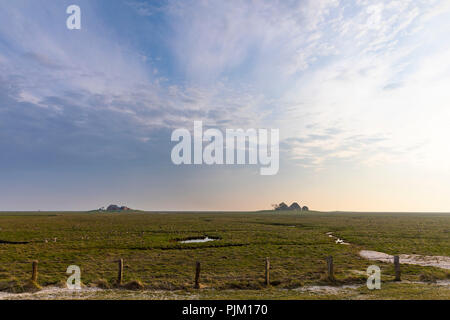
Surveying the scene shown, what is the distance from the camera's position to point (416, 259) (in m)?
30.5

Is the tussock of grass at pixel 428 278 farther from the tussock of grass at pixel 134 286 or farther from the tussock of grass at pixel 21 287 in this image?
the tussock of grass at pixel 21 287

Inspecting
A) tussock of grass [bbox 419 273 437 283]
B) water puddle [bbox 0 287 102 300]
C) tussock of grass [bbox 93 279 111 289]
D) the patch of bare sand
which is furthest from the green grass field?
water puddle [bbox 0 287 102 300]

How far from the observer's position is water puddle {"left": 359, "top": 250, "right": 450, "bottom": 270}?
27.6 metres

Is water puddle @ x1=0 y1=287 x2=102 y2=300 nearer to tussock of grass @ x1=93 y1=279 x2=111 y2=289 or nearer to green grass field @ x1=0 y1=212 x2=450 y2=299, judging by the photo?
tussock of grass @ x1=93 y1=279 x2=111 y2=289

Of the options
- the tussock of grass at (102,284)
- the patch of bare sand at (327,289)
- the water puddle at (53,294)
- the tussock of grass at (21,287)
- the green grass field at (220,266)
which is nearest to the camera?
the water puddle at (53,294)

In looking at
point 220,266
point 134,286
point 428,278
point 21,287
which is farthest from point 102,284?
point 428,278

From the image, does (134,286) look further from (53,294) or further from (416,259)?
(416,259)

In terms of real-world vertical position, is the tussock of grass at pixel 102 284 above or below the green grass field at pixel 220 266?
above

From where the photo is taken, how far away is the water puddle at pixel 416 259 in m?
27.6

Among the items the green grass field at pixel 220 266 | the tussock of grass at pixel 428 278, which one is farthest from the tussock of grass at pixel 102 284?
the tussock of grass at pixel 428 278
